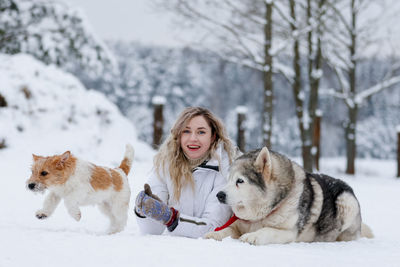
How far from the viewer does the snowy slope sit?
2.46 m

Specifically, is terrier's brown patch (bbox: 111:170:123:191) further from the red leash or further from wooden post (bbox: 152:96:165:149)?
wooden post (bbox: 152:96:165:149)

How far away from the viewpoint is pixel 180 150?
420 cm

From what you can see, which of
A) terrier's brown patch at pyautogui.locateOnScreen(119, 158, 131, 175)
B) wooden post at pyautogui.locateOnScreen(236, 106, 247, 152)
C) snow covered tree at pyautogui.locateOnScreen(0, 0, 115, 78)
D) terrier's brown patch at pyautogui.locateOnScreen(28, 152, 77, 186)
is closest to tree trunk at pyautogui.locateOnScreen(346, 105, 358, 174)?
wooden post at pyautogui.locateOnScreen(236, 106, 247, 152)

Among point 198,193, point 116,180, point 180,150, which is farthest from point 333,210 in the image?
point 116,180

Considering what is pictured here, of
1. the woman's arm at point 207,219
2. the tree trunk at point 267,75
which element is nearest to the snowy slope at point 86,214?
the woman's arm at point 207,219

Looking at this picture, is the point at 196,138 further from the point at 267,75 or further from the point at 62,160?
the point at 267,75

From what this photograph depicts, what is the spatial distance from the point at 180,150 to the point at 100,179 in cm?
86

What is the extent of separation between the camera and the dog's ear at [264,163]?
3260 mm

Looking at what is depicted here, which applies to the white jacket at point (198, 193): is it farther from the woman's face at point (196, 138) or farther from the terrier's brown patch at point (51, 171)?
the terrier's brown patch at point (51, 171)

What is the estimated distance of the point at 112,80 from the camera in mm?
29797

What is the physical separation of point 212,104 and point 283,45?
22.1 m

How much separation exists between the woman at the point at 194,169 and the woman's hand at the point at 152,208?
236 millimetres

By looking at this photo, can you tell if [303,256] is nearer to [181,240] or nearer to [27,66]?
[181,240]

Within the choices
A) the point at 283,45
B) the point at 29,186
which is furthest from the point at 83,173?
the point at 283,45
